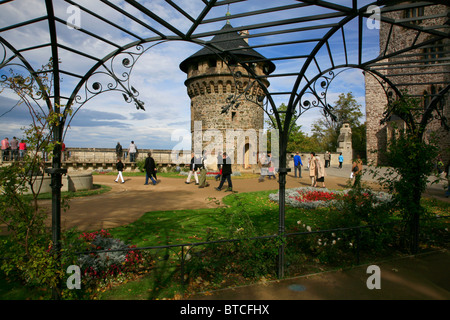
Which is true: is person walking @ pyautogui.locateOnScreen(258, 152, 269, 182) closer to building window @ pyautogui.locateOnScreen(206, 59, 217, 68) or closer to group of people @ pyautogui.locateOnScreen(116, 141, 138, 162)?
building window @ pyautogui.locateOnScreen(206, 59, 217, 68)

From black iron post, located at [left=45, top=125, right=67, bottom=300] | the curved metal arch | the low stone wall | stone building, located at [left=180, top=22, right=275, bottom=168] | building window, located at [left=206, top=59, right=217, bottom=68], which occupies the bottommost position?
the low stone wall

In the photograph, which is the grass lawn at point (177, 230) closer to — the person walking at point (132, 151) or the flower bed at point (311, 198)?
the flower bed at point (311, 198)

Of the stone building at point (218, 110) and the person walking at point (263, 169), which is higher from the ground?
the stone building at point (218, 110)

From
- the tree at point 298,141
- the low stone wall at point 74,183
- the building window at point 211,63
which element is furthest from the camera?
the tree at point 298,141

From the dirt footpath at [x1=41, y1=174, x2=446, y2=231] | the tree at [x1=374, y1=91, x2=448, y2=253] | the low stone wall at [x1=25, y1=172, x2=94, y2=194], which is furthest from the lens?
the low stone wall at [x1=25, y1=172, x2=94, y2=194]

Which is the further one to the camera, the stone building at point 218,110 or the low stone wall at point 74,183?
the stone building at point 218,110

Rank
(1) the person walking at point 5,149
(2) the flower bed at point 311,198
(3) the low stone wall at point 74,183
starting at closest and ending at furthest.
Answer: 1. (2) the flower bed at point 311,198
2. (3) the low stone wall at point 74,183
3. (1) the person walking at point 5,149

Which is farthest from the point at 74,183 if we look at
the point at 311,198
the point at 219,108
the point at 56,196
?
the point at 219,108

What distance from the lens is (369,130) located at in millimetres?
33406

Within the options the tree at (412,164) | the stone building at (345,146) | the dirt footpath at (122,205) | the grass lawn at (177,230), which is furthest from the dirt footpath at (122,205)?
the stone building at (345,146)

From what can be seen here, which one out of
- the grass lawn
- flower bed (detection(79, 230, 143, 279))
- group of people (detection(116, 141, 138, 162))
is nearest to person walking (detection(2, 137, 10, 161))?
group of people (detection(116, 141, 138, 162))

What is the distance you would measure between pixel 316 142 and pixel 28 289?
58.1 metres

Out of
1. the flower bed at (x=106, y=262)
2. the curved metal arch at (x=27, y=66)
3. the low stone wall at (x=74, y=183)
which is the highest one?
the curved metal arch at (x=27, y=66)

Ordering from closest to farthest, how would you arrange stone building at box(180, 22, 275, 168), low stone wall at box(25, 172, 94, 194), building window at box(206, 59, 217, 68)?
low stone wall at box(25, 172, 94, 194), stone building at box(180, 22, 275, 168), building window at box(206, 59, 217, 68)
